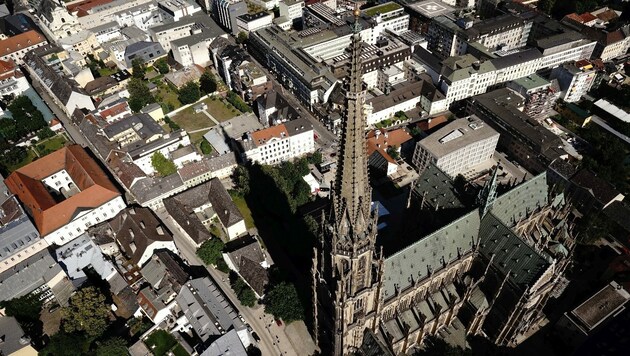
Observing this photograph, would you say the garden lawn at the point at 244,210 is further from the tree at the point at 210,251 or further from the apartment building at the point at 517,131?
the apartment building at the point at 517,131

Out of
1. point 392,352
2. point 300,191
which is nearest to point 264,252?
point 300,191

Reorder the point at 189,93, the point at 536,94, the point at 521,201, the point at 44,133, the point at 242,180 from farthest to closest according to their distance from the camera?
the point at 189,93, the point at 44,133, the point at 536,94, the point at 242,180, the point at 521,201

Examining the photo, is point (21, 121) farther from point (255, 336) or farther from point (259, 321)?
point (255, 336)

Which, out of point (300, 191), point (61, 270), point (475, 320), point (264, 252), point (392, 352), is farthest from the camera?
point (300, 191)

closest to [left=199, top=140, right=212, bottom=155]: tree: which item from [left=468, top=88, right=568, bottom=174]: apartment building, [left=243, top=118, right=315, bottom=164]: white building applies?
[left=243, top=118, right=315, bottom=164]: white building

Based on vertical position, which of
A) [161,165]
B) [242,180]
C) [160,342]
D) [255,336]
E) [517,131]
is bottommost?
[255,336]

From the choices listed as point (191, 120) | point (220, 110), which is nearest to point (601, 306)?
point (220, 110)

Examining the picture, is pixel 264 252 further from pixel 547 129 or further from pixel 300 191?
pixel 547 129
